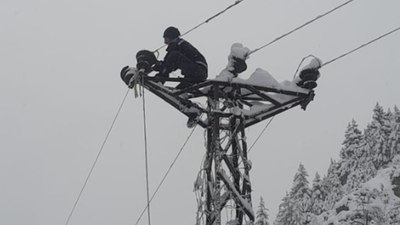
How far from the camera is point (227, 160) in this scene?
7.93m

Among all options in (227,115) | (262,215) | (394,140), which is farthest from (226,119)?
(394,140)

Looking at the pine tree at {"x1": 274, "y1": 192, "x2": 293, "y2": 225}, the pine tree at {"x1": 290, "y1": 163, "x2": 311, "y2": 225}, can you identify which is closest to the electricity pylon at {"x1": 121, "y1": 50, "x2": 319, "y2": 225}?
the pine tree at {"x1": 290, "y1": 163, "x2": 311, "y2": 225}

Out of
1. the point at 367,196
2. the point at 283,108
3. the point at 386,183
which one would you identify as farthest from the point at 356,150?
the point at 283,108

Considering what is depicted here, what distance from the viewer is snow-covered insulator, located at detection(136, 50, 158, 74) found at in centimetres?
830

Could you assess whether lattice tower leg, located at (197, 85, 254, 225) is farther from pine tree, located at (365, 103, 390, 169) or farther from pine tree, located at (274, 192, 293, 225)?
pine tree, located at (365, 103, 390, 169)

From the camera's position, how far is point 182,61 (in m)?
8.26

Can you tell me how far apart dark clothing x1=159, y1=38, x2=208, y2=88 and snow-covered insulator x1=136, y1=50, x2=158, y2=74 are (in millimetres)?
165

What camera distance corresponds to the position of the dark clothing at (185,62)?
8172 millimetres

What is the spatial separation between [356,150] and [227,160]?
44.8 metres

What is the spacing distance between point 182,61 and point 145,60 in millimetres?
518

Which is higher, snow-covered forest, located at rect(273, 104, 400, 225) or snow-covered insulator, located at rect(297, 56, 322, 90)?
snow-covered forest, located at rect(273, 104, 400, 225)

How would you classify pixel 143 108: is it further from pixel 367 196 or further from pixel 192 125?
pixel 367 196

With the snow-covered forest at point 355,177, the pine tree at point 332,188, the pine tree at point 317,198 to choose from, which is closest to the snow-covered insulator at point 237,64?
the snow-covered forest at point 355,177

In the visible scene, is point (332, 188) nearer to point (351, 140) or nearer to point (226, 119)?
point (351, 140)
